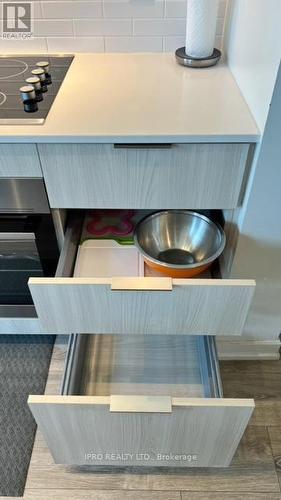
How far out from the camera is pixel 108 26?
4.41 feet

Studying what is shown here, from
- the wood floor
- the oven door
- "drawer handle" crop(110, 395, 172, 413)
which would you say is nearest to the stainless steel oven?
the oven door

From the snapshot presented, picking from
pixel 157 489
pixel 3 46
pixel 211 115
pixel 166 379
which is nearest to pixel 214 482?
pixel 157 489

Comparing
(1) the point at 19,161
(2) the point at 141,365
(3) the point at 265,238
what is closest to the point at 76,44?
(1) the point at 19,161

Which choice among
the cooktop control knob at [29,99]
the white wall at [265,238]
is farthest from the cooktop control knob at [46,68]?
the white wall at [265,238]

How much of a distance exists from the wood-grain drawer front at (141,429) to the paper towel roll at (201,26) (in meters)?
1.05

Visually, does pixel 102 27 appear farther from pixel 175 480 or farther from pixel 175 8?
pixel 175 480

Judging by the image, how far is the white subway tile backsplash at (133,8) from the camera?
51.2 inches

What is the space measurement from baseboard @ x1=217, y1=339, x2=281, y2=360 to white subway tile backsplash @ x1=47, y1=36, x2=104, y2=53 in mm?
1131

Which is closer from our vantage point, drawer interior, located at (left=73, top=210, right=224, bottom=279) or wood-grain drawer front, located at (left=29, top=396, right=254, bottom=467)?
wood-grain drawer front, located at (left=29, top=396, right=254, bottom=467)

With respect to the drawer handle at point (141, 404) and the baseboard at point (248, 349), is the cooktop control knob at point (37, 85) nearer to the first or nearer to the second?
the drawer handle at point (141, 404)

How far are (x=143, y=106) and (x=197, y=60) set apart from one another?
0.34m

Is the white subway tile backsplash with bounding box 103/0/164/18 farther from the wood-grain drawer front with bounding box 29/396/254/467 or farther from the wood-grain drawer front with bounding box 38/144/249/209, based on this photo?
the wood-grain drawer front with bounding box 29/396/254/467

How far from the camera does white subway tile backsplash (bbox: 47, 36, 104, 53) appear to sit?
4.51ft

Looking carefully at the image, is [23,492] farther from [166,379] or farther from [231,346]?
[231,346]
